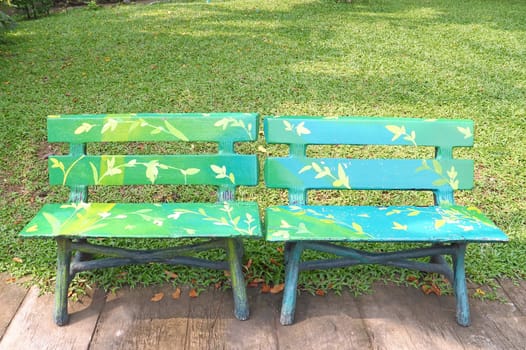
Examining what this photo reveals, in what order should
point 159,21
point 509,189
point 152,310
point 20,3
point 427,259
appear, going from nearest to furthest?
1. point 152,310
2. point 427,259
3. point 509,189
4. point 159,21
5. point 20,3

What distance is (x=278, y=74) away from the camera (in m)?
7.16

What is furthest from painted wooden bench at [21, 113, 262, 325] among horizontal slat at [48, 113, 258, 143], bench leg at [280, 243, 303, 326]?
bench leg at [280, 243, 303, 326]

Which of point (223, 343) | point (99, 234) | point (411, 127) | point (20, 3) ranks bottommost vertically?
point (223, 343)

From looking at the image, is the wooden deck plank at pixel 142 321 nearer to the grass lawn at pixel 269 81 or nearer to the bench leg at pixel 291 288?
the grass lawn at pixel 269 81

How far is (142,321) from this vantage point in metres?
2.96

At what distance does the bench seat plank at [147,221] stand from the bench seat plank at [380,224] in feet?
0.56

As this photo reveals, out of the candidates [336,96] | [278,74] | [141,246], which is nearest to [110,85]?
[278,74]

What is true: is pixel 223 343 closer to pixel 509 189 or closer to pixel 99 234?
pixel 99 234

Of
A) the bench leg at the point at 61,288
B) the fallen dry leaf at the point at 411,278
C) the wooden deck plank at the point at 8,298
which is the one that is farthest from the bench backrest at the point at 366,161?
the wooden deck plank at the point at 8,298

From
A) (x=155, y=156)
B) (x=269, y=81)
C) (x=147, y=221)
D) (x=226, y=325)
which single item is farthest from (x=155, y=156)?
(x=269, y=81)

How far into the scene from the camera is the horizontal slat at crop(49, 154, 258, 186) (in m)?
3.23

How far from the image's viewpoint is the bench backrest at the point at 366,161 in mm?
3215

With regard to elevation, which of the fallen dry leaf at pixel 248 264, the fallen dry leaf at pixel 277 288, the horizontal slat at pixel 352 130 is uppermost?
the horizontal slat at pixel 352 130

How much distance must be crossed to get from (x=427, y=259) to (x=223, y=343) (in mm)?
1465
